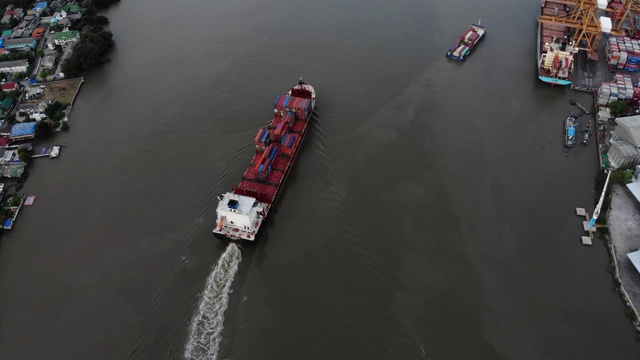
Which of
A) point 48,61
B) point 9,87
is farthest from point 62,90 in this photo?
point 48,61

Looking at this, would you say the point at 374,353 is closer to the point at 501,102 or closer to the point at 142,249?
the point at 142,249

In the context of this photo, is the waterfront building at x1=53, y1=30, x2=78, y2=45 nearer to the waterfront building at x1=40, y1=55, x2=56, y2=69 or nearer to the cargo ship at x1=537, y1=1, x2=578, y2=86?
the waterfront building at x1=40, y1=55, x2=56, y2=69

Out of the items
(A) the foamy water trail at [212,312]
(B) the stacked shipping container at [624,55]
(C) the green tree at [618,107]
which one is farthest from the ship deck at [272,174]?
(B) the stacked shipping container at [624,55]

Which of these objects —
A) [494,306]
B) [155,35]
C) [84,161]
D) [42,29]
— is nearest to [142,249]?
[84,161]

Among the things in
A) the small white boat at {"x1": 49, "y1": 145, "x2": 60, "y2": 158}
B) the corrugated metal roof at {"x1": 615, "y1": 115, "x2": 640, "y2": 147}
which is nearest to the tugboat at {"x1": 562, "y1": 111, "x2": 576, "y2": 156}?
the corrugated metal roof at {"x1": 615, "y1": 115, "x2": 640, "y2": 147}

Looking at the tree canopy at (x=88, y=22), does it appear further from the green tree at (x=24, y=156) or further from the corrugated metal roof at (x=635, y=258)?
the corrugated metal roof at (x=635, y=258)

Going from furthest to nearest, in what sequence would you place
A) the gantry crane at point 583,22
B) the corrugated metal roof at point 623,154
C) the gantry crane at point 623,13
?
the gantry crane at point 623,13, the gantry crane at point 583,22, the corrugated metal roof at point 623,154
